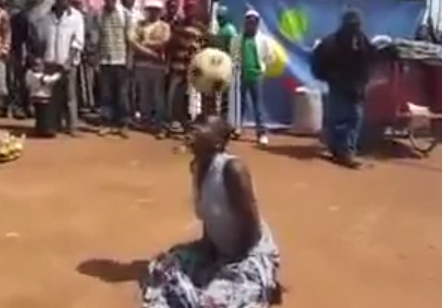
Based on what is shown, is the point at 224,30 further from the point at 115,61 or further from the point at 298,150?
the point at 298,150

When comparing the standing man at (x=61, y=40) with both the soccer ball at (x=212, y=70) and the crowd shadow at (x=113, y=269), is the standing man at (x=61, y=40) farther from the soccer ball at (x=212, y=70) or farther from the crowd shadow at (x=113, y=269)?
the crowd shadow at (x=113, y=269)

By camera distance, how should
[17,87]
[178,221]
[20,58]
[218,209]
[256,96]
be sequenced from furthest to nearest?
1. [17,87]
2. [20,58]
3. [256,96]
4. [178,221]
5. [218,209]

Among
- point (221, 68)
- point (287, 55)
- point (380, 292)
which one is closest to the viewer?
point (380, 292)

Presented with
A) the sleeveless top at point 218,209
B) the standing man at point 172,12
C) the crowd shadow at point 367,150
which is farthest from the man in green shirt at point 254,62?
the sleeveless top at point 218,209

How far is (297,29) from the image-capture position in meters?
15.4

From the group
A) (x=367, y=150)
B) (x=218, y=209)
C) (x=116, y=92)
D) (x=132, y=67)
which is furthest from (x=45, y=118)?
(x=218, y=209)

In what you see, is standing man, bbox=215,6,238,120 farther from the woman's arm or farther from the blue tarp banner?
the woman's arm

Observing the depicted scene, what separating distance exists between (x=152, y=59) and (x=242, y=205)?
Answer: 8.18m

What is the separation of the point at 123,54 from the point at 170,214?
4392mm

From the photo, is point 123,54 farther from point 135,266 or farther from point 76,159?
point 135,266

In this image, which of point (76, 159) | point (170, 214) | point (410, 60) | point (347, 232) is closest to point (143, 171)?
point (76, 159)

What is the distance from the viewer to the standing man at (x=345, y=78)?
42.2 feet

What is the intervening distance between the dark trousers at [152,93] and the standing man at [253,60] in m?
0.98

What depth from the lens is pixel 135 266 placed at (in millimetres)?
8992
